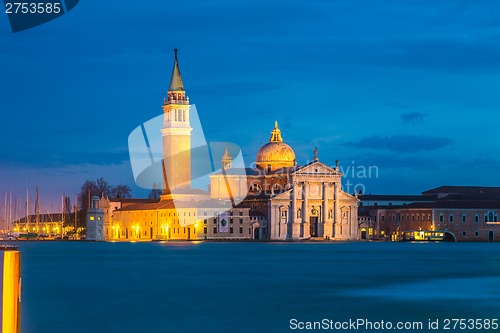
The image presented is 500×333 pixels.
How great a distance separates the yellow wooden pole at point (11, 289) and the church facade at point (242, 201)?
82.8 m

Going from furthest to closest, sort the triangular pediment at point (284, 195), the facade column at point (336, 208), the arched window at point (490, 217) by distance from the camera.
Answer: the arched window at point (490, 217) → the facade column at point (336, 208) → the triangular pediment at point (284, 195)

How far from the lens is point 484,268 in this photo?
4472 centimetres

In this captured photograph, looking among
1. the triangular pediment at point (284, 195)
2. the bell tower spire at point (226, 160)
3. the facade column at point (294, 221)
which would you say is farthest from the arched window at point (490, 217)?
the bell tower spire at point (226, 160)

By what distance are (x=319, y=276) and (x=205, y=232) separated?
58622 millimetres

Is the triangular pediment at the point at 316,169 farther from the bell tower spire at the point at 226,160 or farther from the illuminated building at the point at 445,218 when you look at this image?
the bell tower spire at the point at 226,160

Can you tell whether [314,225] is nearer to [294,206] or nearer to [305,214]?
[305,214]

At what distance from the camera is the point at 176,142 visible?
10412cm

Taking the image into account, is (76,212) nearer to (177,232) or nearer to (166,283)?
(177,232)

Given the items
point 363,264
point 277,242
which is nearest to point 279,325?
point 363,264

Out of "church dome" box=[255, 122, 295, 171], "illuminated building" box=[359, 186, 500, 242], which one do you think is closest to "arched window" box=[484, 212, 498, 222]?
"illuminated building" box=[359, 186, 500, 242]

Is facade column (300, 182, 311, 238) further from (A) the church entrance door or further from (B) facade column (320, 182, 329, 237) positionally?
(B) facade column (320, 182, 329, 237)

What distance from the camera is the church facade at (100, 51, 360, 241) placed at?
3755 inches

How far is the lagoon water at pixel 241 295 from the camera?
23172 millimetres

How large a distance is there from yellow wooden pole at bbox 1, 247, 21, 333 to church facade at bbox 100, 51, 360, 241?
82811mm
